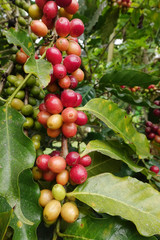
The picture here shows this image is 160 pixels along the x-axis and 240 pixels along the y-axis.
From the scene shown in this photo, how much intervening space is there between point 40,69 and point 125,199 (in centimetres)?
58

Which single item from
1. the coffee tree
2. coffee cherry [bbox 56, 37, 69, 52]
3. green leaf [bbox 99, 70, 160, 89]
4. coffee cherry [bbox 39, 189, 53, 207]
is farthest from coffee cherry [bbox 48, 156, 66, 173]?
green leaf [bbox 99, 70, 160, 89]

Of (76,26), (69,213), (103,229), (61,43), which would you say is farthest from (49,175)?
(76,26)

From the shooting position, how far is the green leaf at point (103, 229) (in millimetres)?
680

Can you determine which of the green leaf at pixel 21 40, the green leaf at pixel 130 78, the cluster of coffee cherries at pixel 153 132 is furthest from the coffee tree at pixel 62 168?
the cluster of coffee cherries at pixel 153 132

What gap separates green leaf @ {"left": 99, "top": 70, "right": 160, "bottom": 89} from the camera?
1.22 m

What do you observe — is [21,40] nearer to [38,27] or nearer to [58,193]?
[38,27]

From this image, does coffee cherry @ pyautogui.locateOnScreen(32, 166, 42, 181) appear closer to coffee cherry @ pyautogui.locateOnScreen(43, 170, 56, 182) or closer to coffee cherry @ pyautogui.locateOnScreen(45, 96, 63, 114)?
coffee cherry @ pyautogui.locateOnScreen(43, 170, 56, 182)

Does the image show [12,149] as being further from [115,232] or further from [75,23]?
[75,23]

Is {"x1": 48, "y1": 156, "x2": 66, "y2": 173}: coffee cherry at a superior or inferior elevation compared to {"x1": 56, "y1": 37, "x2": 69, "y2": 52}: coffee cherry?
inferior

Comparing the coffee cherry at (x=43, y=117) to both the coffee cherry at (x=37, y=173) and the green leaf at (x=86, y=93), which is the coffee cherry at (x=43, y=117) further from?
the green leaf at (x=86, y=93)

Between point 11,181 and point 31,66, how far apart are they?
1.33ft

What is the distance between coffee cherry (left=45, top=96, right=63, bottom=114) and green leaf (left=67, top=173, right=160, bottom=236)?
12.6 inches

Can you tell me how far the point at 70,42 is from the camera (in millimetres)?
879

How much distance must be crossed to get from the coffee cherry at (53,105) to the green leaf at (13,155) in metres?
0.12
